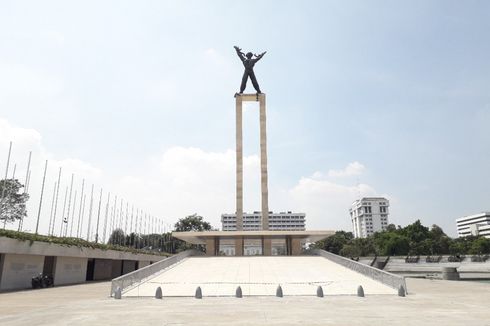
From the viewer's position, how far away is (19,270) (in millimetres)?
26000

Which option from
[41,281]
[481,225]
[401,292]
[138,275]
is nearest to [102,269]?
[41,281]

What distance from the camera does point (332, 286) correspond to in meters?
21.4

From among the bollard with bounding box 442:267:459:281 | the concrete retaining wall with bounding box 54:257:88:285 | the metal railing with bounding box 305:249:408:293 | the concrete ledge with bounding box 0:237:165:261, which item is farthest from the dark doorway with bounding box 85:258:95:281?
the bollard with bounding box 442:267:459:281

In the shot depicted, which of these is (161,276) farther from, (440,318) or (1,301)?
(440,318)

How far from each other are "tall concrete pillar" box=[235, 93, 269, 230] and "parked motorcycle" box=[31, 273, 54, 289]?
852 inches

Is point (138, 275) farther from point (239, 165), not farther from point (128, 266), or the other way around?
point (239, 165)

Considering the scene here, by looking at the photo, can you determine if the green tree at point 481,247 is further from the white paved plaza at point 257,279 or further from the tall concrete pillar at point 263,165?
the white paved plaza at point 257,279

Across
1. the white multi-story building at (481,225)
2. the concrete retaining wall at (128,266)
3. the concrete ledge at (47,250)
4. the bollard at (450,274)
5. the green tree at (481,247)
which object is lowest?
the bollard at (450,274)

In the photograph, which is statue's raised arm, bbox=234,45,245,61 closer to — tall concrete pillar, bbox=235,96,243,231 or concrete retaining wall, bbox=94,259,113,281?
tall concrete pillar, bbox=235,96,243,231

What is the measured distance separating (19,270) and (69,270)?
6.66 meters

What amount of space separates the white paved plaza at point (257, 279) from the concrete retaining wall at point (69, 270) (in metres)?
9.28

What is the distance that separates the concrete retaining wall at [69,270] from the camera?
30.7 meters

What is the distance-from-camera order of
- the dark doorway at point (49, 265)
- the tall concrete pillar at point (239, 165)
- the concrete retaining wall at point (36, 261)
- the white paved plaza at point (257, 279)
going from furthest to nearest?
the tall concrete pillar at point (239, 165)
the dark doorway at point (49, 265)
the concrete retaining wall at point (36, 261)
the white paved plaza at point (257, 279)

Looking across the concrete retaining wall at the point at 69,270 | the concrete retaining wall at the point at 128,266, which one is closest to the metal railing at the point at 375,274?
the concrete retaining wall at the point at 69,270
